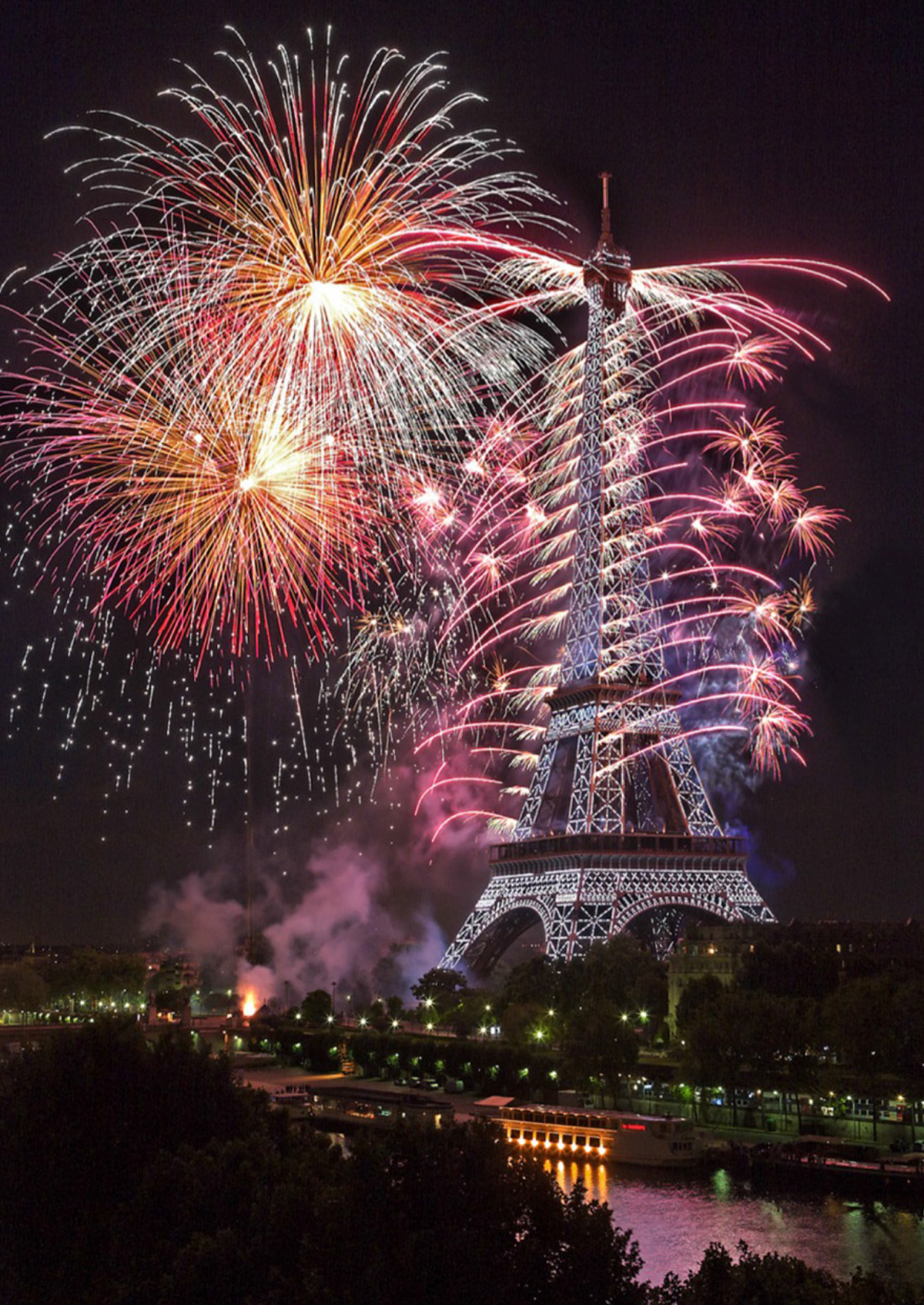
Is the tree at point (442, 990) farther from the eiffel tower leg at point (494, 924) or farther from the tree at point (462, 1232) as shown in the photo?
the tree at point (462, 1232)

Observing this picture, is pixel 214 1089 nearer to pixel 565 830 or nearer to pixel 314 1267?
pixel 314 1267

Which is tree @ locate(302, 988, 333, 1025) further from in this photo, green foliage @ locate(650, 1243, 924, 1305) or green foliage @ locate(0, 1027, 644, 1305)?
green foliage @ locate(650, 1243, 924, 1305)

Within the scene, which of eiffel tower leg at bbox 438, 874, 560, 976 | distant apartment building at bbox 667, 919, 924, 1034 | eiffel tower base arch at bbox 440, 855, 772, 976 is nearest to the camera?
distant apartment building at bbox 667, 919, 924, 1034

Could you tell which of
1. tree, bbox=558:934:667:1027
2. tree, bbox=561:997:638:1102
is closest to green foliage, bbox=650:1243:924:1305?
tree, bbox=561:997:638:1102

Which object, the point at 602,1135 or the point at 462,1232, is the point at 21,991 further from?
the point at 462,1232

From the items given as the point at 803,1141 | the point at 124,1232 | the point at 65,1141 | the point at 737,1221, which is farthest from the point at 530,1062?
the point at 124,1232

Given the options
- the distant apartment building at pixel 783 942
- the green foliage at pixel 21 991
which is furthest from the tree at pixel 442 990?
the green foliage at pixel 21 991
